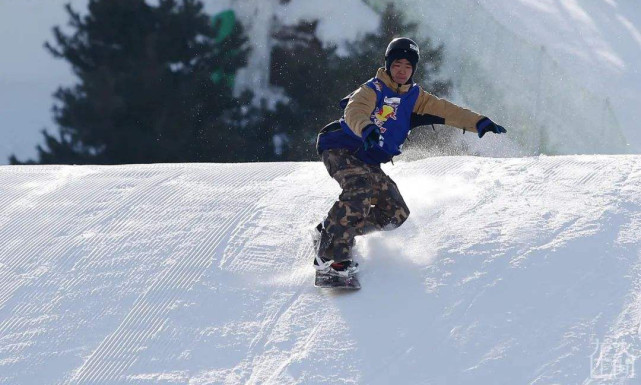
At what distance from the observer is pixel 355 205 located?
4.14m

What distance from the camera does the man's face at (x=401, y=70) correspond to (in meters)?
4.20

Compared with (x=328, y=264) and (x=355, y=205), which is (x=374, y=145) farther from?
(x=328, y=264)

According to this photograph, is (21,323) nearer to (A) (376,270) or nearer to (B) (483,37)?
(A) (376,270)

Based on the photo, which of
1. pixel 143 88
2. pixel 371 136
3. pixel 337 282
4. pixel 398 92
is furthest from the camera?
pixel 143 88

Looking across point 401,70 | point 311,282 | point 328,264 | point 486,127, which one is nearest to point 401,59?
point 401,70

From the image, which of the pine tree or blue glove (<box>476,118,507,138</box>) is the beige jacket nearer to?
blue glove (<box>476,118,507,138</box>)

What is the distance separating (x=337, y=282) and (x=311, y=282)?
17 centimetres

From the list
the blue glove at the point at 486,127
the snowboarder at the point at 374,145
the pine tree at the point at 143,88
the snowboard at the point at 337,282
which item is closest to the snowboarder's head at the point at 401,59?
the snowboarder at the point at 374,145

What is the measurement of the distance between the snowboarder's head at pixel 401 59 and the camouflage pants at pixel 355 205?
45 centimetres

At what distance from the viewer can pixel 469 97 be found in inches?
736

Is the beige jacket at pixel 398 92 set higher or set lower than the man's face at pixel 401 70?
lower

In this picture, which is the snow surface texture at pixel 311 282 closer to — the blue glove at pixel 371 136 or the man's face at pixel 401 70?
the blue glove at pixel 371 136

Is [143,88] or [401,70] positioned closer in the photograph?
[401,70]

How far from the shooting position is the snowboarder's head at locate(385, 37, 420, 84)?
4176 millimetres
